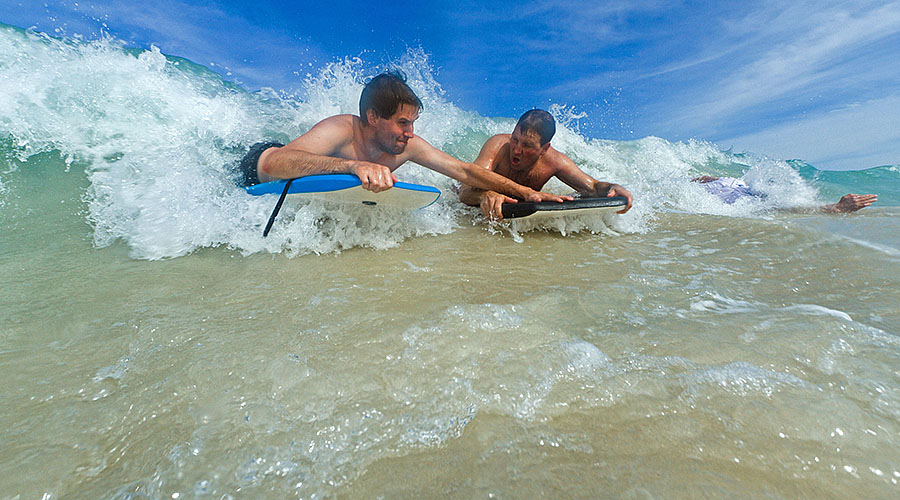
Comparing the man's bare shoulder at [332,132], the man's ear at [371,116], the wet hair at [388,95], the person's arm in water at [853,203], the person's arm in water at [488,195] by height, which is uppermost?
the wet hair at [388,95]

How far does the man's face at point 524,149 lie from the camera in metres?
4.03

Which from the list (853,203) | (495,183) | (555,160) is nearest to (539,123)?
(555,160)

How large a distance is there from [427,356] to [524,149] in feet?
10.3

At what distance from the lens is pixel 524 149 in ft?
13.5

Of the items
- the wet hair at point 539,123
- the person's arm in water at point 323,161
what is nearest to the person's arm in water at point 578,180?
→ the wet hair at point 539,123

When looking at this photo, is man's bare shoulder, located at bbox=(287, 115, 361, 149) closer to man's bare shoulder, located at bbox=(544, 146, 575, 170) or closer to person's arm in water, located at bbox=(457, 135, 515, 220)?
person's arm in water, located at bbox=(457, 135, 515, 220)

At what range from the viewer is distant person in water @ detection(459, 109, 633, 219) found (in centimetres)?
398

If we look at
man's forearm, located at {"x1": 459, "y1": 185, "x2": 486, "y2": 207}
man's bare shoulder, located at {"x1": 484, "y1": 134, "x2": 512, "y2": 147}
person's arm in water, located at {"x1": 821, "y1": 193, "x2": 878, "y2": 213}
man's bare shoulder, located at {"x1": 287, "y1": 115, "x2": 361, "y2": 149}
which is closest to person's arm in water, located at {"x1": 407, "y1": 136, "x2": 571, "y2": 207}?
man's forearm, located at {"x1": 459, "y1": 185, "x2": 486, "y2": 207}

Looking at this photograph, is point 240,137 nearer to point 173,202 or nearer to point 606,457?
point 173,202

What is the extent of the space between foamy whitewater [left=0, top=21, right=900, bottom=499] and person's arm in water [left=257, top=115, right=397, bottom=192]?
387 mm

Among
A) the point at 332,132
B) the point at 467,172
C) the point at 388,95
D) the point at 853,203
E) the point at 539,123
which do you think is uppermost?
the point at 388,95

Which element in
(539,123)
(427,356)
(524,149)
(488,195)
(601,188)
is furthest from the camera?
(601,188)

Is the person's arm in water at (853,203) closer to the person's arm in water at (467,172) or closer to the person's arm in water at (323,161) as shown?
the person's arm in water at (467,172)

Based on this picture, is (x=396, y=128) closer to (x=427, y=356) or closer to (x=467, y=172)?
(x=467, y=172)
